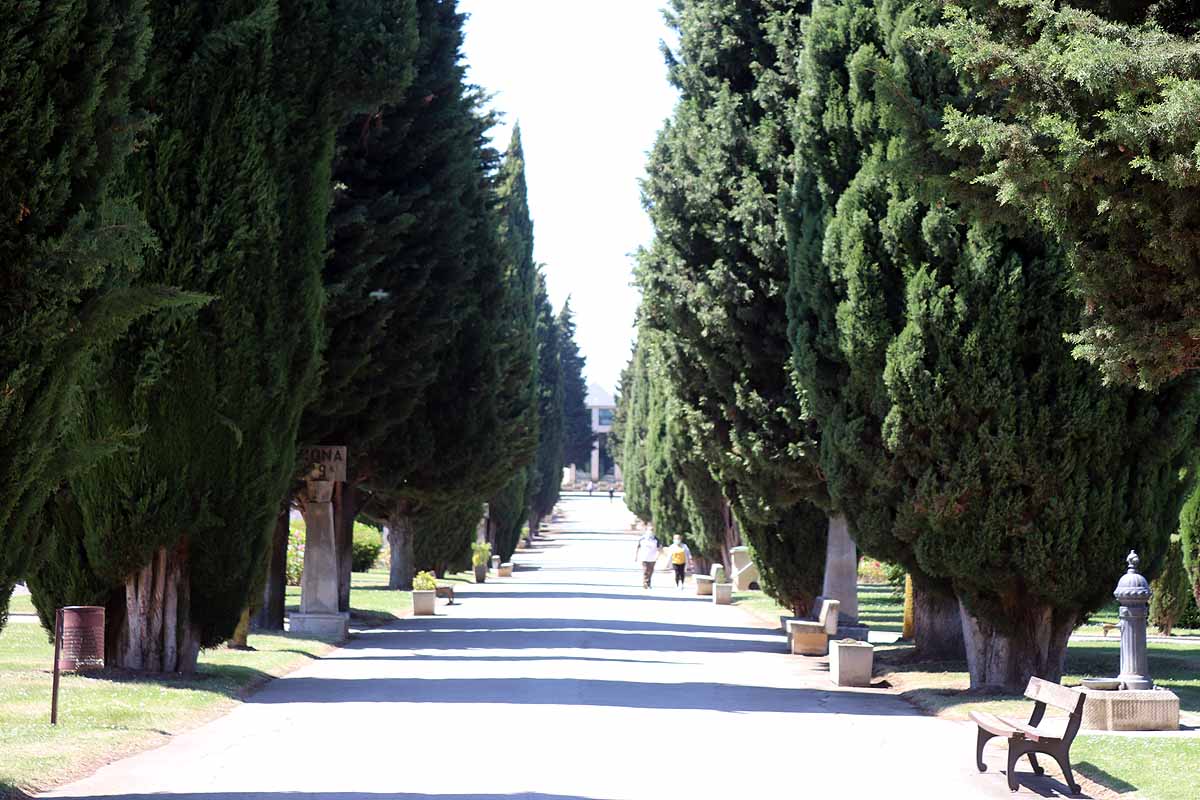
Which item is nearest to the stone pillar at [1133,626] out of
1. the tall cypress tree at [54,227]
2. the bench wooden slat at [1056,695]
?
the bench wooden slat at [1056,695]

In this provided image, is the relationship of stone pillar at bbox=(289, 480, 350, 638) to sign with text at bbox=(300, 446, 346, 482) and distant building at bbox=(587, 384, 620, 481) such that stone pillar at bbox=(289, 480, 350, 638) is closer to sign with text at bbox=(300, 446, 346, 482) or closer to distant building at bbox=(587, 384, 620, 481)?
sign with text at bbox=(300, 446, 346, 482)

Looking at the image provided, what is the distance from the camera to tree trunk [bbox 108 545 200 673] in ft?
56.2

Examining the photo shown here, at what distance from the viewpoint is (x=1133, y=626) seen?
1353 cm

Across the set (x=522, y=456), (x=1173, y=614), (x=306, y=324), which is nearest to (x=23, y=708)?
(x=306, y=324)

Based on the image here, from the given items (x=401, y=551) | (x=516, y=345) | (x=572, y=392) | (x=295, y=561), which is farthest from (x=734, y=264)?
(x=572, y=392)

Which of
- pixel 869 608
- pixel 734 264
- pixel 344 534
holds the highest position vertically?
pixel 734 264

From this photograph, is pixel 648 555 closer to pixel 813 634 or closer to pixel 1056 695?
pixel 813 634

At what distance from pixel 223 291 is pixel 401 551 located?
24.2 metres

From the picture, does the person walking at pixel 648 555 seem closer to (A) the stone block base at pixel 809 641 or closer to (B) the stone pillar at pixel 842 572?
(B) the stone pillar at pixel 842 572

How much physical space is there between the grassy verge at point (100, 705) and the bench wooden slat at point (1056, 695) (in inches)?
274

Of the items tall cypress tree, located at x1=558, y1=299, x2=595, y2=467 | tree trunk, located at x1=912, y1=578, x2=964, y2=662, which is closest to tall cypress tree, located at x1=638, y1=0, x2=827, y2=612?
tree trunk, located at x1=912, y1=578, x2=964, y2=662

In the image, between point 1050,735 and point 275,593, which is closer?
point 1050,735

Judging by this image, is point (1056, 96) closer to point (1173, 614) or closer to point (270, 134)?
point (270, 134)

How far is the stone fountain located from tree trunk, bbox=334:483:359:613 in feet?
53.4
